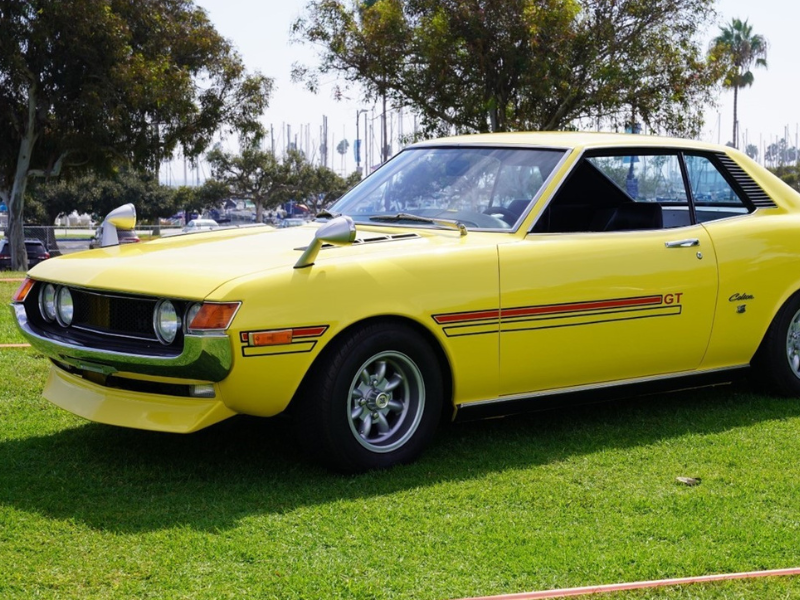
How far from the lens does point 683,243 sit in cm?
563

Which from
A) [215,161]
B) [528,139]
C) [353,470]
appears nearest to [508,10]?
[528,139]

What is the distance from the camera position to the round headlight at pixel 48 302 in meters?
4.99

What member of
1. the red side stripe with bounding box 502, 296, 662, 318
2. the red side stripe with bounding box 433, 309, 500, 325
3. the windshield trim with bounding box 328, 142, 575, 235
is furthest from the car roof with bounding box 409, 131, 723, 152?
the red side stripe with bounding box 433, 309, 500, 325

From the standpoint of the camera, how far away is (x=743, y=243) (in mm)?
5938

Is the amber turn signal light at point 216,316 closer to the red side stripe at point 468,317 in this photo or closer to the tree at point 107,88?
the red side stripe at point 468,317

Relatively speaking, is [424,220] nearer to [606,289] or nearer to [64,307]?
[606,289]

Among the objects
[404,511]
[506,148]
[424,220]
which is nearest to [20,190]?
[506,148]

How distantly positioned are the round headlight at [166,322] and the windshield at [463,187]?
154 centimetres

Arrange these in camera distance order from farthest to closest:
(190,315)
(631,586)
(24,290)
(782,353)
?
(782,353)
(24,290)
(190,315)
(631,586)

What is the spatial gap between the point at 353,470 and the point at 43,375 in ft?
9.54

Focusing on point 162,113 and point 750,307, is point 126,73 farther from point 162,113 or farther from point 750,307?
point 750,307

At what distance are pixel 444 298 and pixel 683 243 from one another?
160cm

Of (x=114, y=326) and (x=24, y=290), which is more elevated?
A: (x=24, y=290)

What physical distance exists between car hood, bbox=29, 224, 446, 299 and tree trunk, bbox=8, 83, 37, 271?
2310 centimetres
